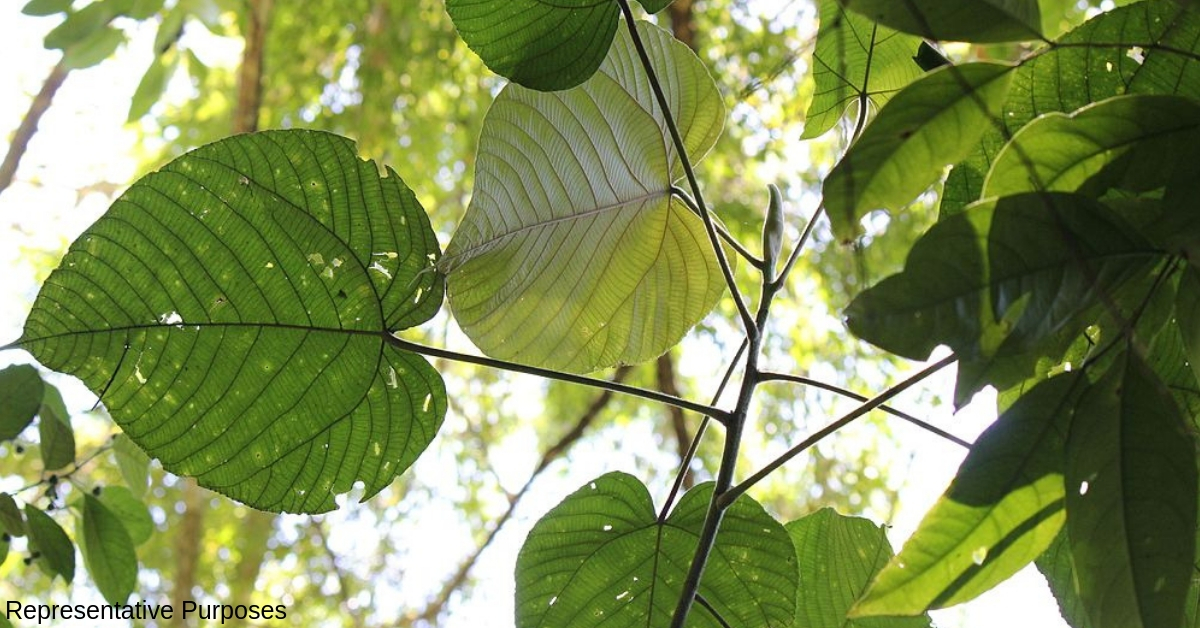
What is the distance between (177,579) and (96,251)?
9.84ft

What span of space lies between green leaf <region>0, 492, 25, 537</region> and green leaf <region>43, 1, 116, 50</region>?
972 mm

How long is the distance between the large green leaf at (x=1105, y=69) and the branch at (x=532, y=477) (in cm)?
140

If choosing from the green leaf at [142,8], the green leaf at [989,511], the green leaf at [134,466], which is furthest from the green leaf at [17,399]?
the green leaf at [142,8]

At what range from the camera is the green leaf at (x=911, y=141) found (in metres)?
0.40

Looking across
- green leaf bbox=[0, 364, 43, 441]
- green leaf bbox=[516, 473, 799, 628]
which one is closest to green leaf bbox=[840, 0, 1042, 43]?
green leaf bbox=[516, 473, 799, 628]

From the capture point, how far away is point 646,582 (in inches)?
26.5

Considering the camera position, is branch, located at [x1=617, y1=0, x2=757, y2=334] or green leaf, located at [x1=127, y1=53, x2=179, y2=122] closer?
branch, located at [x1=617, y1=0, x2=757, y2=334]

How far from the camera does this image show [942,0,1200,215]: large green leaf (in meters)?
0.49

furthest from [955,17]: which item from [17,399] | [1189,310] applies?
[17,399]

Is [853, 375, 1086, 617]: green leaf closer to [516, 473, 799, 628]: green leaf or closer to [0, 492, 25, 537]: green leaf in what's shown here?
[516, 473, 799, 628]: green leaf

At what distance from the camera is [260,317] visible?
595 millimetres

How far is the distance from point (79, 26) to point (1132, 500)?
65.0 inches

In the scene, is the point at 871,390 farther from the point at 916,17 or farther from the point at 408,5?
the point at 916,17

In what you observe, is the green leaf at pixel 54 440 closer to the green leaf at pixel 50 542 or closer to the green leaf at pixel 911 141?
the green leaf at pixel 50 542
